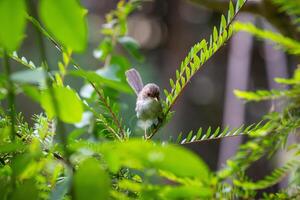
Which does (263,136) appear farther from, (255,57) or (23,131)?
(255,57)

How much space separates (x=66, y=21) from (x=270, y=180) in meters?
0.21

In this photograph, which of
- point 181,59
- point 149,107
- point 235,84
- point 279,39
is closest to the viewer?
point 279,39

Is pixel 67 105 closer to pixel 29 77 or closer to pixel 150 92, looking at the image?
pixel 29 77

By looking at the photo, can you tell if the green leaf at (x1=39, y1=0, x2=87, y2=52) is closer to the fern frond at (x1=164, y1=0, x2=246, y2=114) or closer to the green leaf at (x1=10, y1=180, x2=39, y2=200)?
the green leaf at (x1=10, y1=180, x2=39, y2=200)

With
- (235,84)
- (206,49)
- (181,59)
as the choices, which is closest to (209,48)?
(206,49)

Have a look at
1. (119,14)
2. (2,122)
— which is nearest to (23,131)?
(2,122)

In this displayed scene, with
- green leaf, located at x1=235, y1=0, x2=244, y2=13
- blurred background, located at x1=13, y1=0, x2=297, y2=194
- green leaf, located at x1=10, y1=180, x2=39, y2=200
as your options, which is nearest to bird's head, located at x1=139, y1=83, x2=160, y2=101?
green leaf, located at x1=235, y1=0, x2=244, y2=13

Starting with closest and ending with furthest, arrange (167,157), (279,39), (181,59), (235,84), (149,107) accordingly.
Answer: (167,157), (279,39), (149,107), (235,84), (181,59)

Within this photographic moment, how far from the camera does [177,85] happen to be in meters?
0.41

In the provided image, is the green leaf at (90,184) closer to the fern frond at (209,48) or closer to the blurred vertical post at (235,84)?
the fern frond at (209,48)

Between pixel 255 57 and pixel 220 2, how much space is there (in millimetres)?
2220

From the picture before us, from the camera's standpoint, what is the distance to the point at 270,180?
1.17 ft

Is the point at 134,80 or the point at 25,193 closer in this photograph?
the point at 25,193

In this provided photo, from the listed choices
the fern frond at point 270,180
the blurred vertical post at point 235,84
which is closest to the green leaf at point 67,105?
the fern frond at point 270,180
